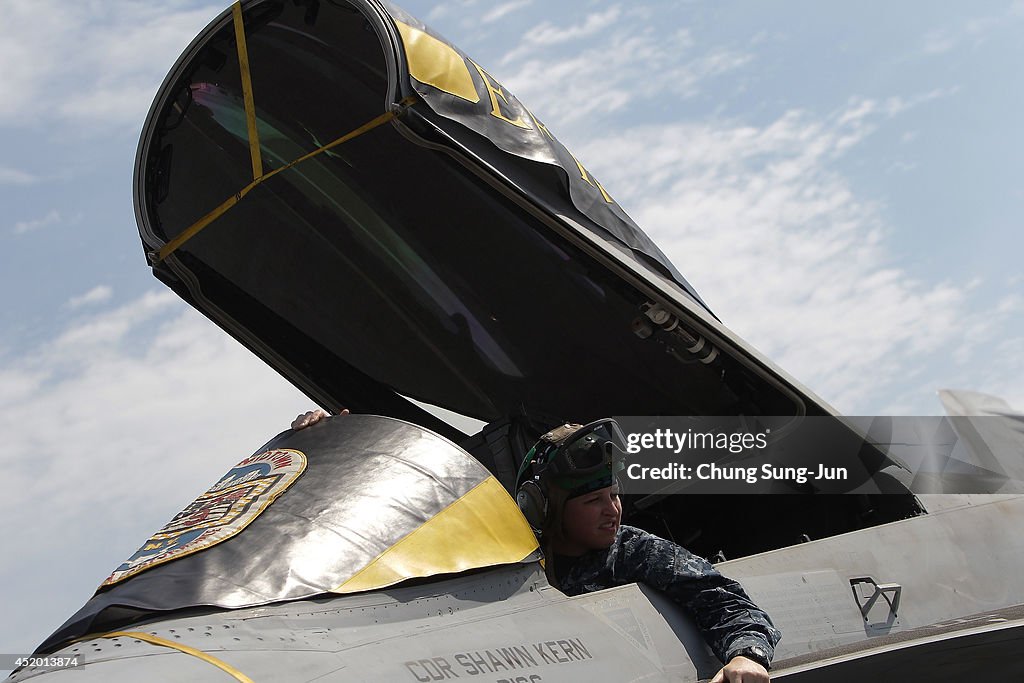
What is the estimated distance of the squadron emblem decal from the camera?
2834 mm

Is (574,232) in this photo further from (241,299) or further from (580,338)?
(241,299)

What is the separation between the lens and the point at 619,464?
156 inches

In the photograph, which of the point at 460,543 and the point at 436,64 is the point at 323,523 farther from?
the point at 436,64

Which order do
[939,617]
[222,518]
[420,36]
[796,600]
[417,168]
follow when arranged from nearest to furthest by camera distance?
[222,518] → [796,600] → [939,617] → [420,36] → [417,168]

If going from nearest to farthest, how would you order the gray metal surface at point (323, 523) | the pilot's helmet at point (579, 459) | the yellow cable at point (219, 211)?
the gray metal surface at point (323, 523) < the pilot's helmet at point (579, 459) < the yellow cable at point (219, 211)

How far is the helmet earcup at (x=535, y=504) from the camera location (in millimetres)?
3900

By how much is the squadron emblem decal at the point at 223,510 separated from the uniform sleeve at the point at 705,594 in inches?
49.5

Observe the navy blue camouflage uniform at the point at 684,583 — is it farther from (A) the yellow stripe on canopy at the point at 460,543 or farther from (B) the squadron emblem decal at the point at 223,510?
(B) the squadron emblem decal at the point at 223,510

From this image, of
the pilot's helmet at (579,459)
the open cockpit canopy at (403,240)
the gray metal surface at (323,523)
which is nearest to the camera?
the gray metal surface at (323,523)

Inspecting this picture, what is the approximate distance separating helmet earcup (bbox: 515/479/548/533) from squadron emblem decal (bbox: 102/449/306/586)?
972mm

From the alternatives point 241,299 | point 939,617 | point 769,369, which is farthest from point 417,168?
point 939,617

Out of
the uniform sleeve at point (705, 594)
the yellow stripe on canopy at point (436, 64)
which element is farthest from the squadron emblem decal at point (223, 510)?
the yellow stripe on canopy at point (436, 64)

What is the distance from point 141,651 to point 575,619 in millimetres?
1312

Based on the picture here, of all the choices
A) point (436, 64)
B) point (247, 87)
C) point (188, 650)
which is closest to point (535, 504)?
point (188, 650)
